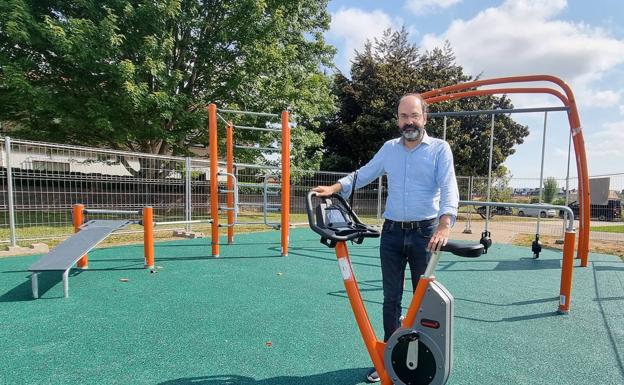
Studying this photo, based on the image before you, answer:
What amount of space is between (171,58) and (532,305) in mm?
11199

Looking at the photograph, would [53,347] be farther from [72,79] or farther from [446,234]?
[72,79]

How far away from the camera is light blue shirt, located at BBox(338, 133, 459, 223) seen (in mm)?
1894

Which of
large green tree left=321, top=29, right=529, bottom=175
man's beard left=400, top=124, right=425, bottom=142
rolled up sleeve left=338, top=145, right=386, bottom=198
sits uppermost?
large green tree left=321, top=29, right=529, bottom=175

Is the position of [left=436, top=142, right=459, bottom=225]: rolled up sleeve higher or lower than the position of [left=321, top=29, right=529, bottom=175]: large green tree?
lower

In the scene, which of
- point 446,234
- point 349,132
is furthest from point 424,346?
point 349,132

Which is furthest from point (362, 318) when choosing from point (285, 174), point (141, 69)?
point (141, 69)

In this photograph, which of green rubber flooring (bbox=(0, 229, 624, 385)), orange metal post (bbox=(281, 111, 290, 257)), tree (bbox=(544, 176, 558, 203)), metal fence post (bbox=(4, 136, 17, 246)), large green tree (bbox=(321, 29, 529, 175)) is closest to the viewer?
green rubber flooring (bbox=(0, 229, 624, 385))

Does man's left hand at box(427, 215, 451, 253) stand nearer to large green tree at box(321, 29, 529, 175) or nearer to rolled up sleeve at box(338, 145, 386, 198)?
rolled up sleeve at box(338, 145, 386, 198)

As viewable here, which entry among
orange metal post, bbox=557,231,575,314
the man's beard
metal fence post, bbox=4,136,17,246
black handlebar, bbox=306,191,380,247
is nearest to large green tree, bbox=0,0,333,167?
metal fence post, bbox=4,136,17,246

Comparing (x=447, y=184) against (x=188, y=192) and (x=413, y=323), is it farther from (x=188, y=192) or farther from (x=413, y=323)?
(x=188, y=192)

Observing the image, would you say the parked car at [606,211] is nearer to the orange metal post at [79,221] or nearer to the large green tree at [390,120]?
the large green tree at [390,120]

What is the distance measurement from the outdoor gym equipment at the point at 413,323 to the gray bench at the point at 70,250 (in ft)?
9.78

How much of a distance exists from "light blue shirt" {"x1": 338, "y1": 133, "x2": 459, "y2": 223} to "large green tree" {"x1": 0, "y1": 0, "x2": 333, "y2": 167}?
9009 mm

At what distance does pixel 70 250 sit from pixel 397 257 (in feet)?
12.0
